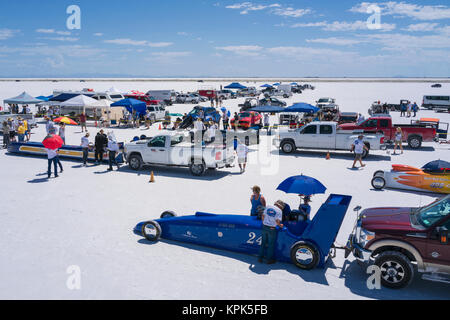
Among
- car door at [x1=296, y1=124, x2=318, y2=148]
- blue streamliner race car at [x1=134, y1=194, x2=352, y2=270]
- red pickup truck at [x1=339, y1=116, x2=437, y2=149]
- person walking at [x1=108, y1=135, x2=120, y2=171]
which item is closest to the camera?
blue streamliner race car at [x1=134, y1=194, x2=352, y2=270]

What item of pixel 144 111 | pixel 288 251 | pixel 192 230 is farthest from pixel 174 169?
pixel 144 111

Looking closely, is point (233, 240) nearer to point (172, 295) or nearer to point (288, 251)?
point (288, 251)

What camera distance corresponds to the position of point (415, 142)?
20375 mm

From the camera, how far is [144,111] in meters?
29.7

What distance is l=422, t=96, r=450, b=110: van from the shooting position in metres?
A: 43.2

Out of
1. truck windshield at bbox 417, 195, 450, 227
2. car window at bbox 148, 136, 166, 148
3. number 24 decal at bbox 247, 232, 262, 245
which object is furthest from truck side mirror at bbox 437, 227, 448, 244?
car window at bbox 148, 136, 166, 148

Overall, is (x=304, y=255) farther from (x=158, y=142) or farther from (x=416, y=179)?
(x=158, y=142)

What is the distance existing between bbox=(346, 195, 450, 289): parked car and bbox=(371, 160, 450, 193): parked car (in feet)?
18.4

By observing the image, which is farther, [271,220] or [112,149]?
[112,149]

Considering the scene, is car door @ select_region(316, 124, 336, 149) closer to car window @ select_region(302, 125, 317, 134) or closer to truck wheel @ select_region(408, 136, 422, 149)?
car window @ select_region(302, 125, 317, 134)

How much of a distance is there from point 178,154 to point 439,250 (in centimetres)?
1047

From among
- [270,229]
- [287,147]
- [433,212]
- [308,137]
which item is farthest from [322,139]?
[270,229]

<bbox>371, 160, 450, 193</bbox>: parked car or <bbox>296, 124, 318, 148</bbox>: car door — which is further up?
<bbox>296, 124, 318, 148</bbox>: car door

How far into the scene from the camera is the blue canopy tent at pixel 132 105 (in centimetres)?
2739
